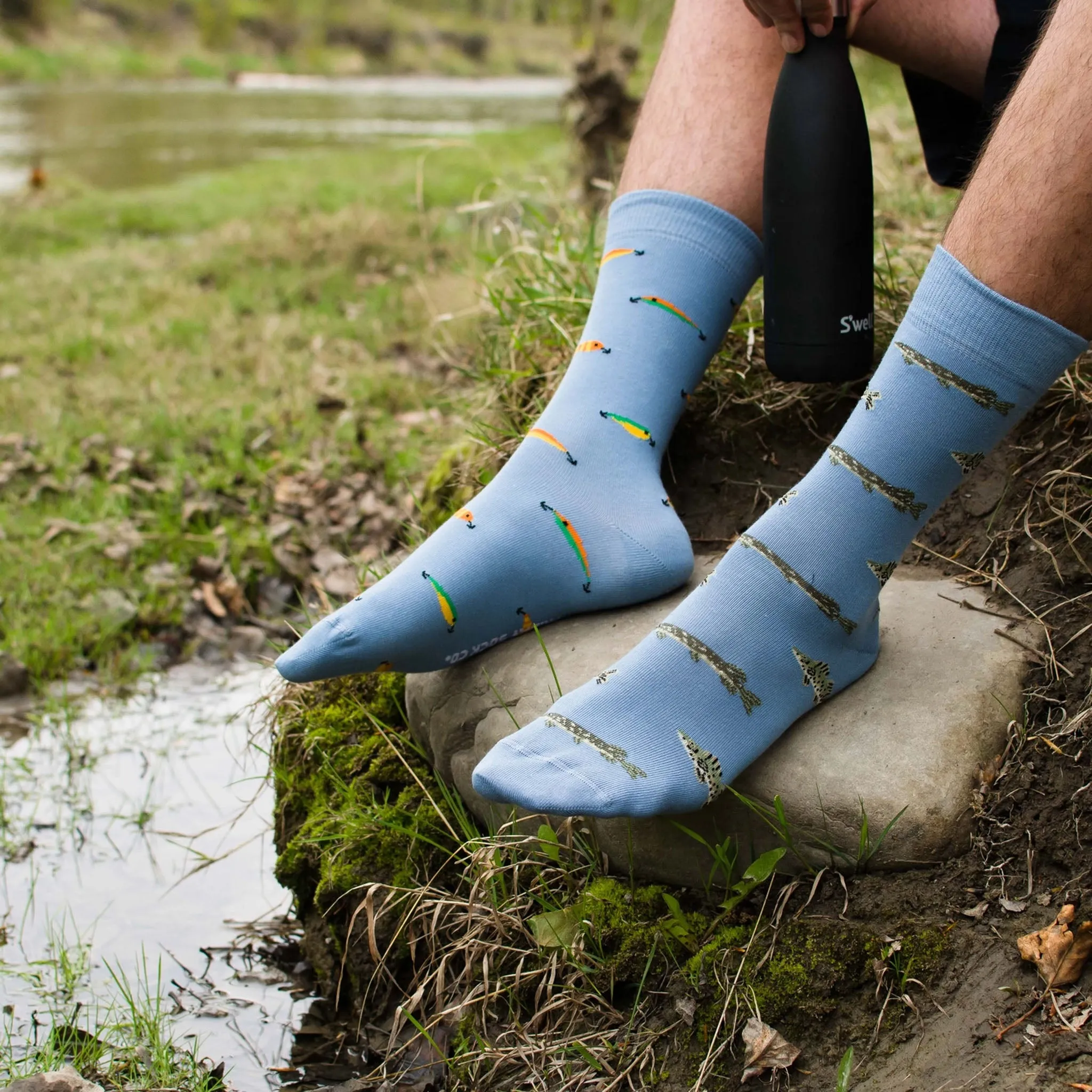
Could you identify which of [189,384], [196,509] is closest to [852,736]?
[196,509]

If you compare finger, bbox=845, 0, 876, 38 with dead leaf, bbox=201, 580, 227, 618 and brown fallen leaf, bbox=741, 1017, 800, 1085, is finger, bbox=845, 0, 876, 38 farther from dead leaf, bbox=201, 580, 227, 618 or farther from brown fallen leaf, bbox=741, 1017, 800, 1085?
dead leaf, bbox=201, 580, 227, 618

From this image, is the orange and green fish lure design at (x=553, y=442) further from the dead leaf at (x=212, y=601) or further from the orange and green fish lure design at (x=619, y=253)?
the dead leaf at (x=212, y=601)

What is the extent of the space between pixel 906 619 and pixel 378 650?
68cm

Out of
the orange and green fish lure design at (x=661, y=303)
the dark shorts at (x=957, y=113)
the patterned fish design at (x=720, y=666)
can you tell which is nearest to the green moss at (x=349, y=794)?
the patterned fish design at (x=720, y=666)

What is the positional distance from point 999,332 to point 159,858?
4.61 feet

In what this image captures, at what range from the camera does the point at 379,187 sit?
8570mm

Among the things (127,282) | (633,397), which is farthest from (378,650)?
(127,282)

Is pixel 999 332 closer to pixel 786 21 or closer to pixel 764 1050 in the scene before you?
pixel 786 21

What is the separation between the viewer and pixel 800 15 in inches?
54.9

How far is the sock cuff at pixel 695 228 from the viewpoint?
159cm

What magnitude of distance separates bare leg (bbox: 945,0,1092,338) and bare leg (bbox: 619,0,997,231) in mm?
475

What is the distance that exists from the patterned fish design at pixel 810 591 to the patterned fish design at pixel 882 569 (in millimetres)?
54

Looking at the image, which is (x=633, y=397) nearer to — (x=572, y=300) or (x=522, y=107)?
(x=572, y=300)

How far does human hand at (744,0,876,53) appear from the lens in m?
1.38
